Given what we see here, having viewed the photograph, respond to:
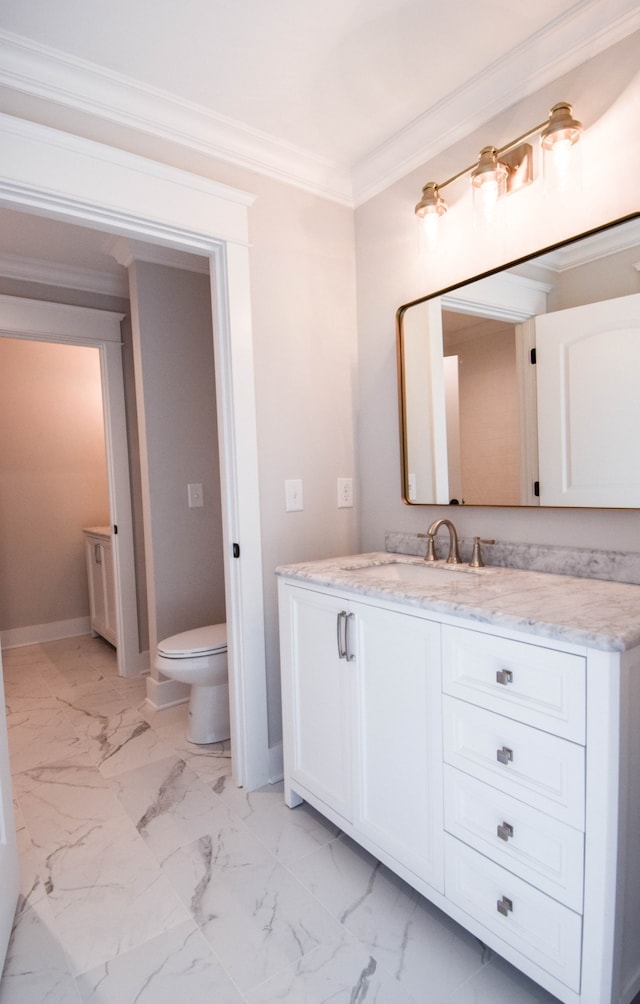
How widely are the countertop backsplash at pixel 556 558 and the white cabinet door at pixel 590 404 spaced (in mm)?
145

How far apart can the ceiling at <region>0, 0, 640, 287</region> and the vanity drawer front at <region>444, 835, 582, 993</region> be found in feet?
6.89

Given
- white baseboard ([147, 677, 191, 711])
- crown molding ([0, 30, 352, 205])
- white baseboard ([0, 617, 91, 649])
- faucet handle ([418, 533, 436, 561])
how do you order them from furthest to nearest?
1. white baseboard ([0, 617, 91, 649])
2. white baseboard ([147, 677, 191, 711])
3. faucet handle ([418, 533, 436, 561])
4. crown molding ([0, 30, 352, 205])

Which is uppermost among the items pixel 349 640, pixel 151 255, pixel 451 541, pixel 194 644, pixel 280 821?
pixel 151 255

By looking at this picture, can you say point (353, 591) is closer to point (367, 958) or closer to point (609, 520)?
point (609, 520)

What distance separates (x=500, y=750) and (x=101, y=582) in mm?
3318

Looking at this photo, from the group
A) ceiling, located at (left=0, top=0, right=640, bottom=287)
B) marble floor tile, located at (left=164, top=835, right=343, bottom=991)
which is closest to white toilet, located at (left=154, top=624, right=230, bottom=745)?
marble floor tile, located at (left=164, top=835, right=343, bottom=991)

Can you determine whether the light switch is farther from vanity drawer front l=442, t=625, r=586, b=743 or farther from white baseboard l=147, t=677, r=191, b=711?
vanity drawer front l=442, t=625, r=586, b=743

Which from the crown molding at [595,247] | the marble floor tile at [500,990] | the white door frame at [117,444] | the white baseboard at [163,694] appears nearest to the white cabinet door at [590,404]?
the crown molding at [595,247]

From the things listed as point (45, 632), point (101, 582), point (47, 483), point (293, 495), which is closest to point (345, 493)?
point (293, 495)

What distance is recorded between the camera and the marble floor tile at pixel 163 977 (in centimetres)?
121

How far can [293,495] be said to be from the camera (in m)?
2.15

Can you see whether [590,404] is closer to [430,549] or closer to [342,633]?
[430,549]

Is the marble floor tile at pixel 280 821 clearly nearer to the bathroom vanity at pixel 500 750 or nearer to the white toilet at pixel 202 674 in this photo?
the bathroom vanity at pixel 500 750

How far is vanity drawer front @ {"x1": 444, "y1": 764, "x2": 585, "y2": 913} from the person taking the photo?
1039mm
